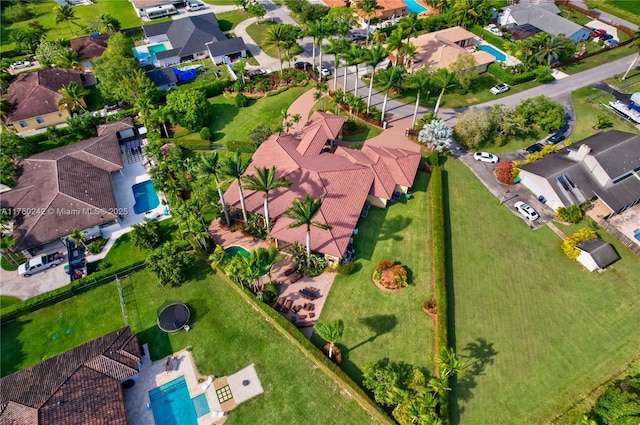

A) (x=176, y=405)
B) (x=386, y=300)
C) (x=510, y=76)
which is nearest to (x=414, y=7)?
(x=510, y=76)

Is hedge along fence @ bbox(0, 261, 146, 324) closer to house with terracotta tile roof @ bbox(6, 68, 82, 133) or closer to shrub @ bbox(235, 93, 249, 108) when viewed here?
shrub @ bbox(235, 93, 249, 108)

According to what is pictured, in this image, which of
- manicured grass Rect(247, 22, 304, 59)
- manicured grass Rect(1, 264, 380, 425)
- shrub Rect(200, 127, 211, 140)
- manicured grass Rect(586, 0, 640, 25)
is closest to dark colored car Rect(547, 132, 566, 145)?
manicured grass Rect(1, 264, 380, 425)

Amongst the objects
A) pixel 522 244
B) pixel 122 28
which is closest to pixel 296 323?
pixel 522 244

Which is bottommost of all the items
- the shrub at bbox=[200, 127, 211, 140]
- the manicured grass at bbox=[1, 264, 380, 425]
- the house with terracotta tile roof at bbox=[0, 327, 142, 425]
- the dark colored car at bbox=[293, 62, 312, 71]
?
the manicured grass at bbox=[1, 264, 380, 425]

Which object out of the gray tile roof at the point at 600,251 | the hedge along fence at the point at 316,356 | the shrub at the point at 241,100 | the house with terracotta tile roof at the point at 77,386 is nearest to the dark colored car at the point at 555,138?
the gray tile roof at the point at 600,251

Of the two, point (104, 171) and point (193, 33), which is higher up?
point (193, 33)

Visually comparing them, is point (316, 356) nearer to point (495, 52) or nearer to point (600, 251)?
point (600, 251)

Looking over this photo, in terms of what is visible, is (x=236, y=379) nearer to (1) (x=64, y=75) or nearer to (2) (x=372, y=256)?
(2) (x=372, y=256)
